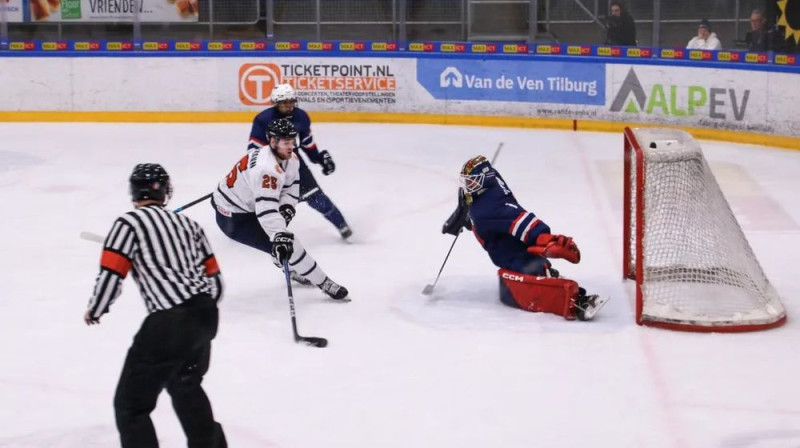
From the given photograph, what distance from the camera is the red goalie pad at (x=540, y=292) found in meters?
6.91

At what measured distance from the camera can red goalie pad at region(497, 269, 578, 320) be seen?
22.7 feet

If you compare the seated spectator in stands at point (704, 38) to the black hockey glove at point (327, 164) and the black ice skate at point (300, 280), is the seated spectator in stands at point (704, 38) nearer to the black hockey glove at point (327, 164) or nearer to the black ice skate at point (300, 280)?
the black hockey glove at point (327, 164)

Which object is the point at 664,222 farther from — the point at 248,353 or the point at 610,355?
the point at 248,353

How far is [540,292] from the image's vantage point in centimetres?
702

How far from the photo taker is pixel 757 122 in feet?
42.0

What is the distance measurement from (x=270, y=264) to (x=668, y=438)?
376 cm

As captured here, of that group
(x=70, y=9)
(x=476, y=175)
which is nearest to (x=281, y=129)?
(x=476, y=175)

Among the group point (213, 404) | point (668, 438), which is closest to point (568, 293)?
point (668, 438)

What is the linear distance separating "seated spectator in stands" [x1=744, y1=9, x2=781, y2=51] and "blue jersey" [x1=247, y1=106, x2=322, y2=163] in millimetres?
5676

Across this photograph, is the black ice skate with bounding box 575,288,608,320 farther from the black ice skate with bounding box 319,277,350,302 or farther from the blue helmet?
the blue helmet

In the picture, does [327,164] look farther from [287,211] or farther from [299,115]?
[287,211]

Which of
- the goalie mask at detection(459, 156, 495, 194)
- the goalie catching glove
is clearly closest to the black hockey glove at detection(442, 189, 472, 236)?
the goalie mask at detection(459, 156, 495, 194)

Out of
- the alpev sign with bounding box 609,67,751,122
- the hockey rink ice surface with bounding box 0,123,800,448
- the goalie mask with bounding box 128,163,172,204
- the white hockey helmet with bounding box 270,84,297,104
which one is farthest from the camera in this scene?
the alpev sign with bounding box 609,67,751,122

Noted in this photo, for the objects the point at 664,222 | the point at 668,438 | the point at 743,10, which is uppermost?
the point at 743,10
